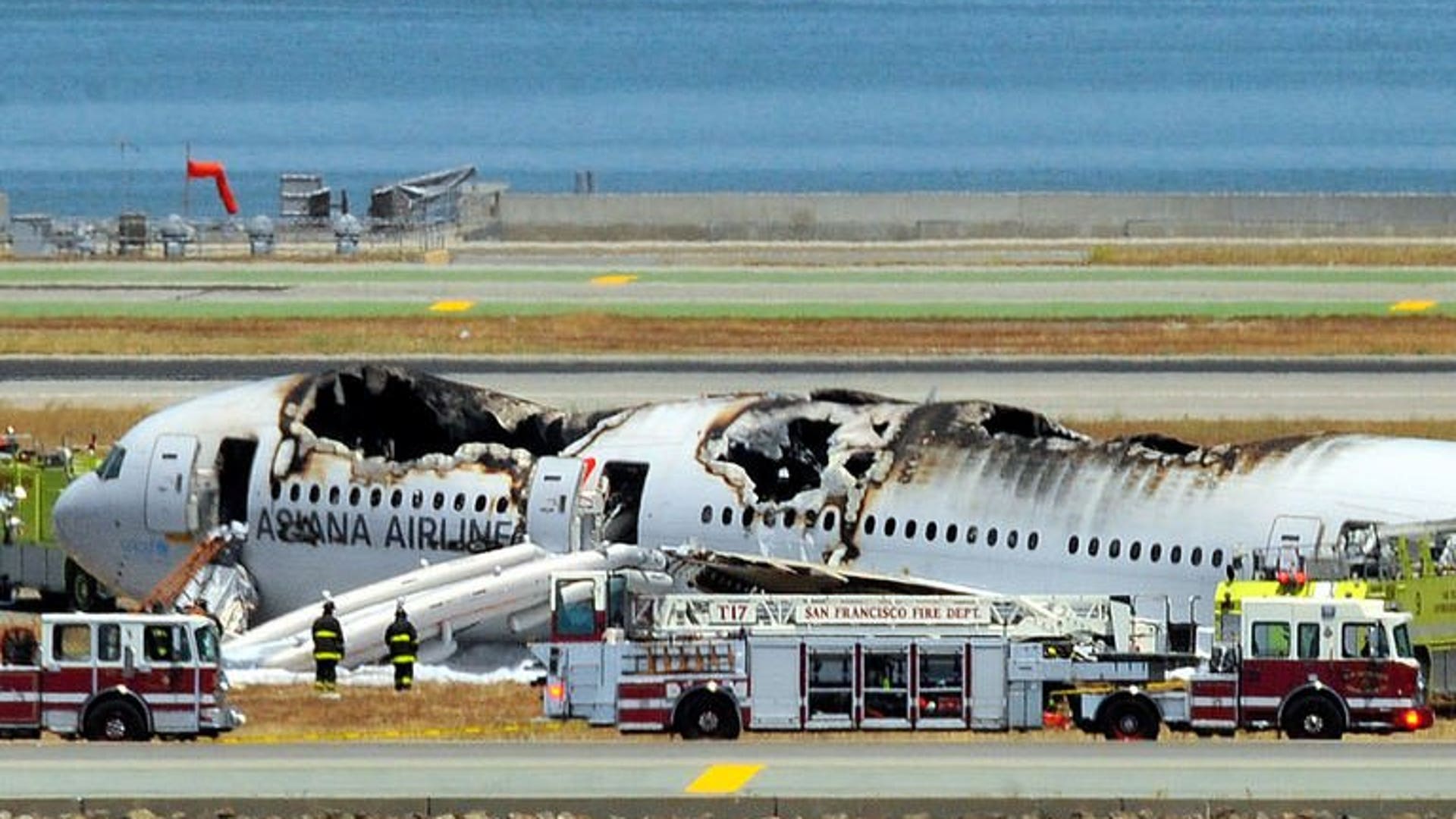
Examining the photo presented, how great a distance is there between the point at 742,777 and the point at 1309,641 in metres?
8.95

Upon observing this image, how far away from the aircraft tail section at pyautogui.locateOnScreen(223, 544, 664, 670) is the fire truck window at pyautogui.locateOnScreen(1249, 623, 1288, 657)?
1212cm

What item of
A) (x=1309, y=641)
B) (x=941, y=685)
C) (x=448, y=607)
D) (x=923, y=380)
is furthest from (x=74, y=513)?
(x=923, y=380)

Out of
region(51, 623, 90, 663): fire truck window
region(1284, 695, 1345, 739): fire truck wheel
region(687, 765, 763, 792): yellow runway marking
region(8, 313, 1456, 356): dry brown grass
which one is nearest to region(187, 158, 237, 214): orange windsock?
region(8, 313, 1456, 356): dry brown grass

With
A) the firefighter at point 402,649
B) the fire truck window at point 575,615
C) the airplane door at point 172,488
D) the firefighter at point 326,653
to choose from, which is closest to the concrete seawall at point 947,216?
the airplane door at point 172,488

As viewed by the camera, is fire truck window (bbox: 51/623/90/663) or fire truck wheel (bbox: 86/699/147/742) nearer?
fire truck wheel (bbox: 86/699/147/742)

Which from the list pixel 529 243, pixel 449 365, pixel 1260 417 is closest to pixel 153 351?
pixel 449 365

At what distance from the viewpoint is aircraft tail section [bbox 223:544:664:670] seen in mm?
52656

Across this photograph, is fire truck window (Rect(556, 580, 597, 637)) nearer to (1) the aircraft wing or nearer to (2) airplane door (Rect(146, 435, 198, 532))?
(1) the aircraft wing

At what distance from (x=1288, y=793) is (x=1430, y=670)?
458 inches

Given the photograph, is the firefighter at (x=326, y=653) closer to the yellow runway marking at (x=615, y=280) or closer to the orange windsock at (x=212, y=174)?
the yellow runway marking at (x=615, y=280)

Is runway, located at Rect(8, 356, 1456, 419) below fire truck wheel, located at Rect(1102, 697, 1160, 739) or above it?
above

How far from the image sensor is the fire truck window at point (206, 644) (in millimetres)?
43781

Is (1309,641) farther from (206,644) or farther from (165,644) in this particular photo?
(165,644)

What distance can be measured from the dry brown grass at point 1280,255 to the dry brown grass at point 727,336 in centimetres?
2081
